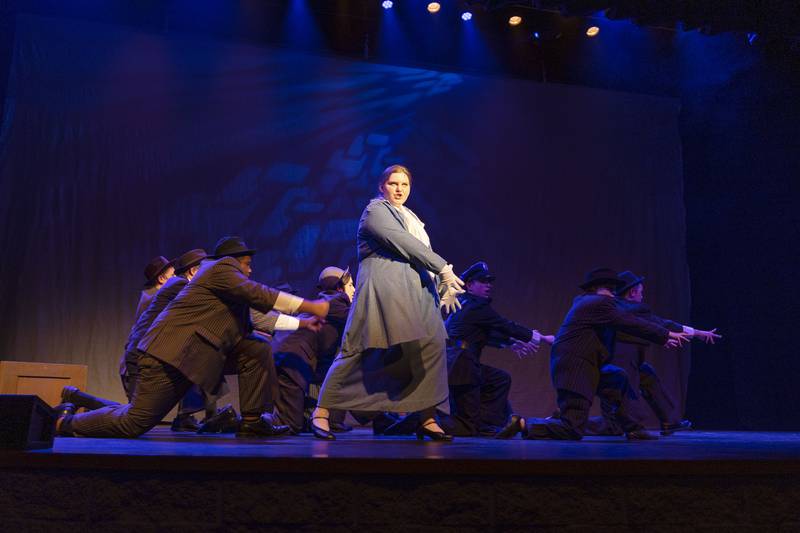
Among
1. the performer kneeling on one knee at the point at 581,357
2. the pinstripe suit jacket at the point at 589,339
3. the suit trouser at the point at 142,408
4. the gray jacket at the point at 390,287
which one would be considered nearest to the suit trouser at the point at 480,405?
the performer kneeling on one knee at the point at 581,357

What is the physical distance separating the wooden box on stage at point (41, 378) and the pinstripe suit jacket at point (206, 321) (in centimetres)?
256

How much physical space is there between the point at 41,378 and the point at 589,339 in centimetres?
437

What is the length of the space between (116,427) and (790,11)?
24.4 ft

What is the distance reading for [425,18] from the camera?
7953 millimetres

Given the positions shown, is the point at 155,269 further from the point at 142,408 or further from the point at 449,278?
the point at 449,278

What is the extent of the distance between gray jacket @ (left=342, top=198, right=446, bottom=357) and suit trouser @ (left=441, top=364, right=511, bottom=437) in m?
1.65

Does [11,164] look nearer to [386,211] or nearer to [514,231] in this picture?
[386,211]

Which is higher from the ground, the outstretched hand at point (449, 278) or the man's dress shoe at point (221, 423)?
the outstretched hand at point (449, 278)

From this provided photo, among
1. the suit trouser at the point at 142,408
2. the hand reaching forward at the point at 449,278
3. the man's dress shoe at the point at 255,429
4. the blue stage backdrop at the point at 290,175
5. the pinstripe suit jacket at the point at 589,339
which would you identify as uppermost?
the blue stage backdrop at the point at 290,175

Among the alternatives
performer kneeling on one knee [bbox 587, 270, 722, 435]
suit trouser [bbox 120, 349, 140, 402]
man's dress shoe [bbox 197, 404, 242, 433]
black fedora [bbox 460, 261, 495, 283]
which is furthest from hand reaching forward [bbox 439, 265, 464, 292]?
suit trouser [bbox 120, 349, 140, 402]

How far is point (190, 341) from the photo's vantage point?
369 centimetres

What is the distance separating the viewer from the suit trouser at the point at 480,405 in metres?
5.51

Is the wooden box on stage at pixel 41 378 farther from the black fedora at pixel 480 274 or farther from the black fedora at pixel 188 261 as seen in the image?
the black fedora at pixel 480 274

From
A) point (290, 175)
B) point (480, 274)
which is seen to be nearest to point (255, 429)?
point (480, 274)
